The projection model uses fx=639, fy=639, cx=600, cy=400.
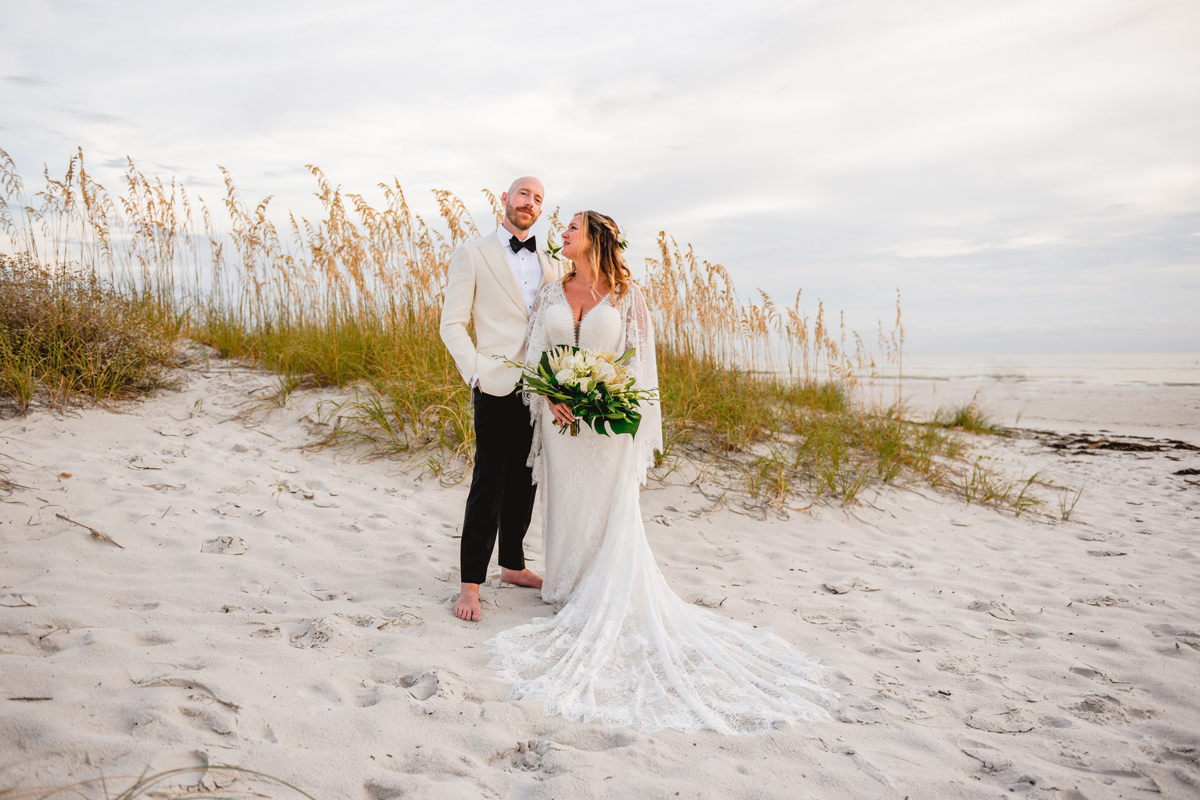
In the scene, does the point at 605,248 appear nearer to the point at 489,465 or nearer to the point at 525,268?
the point at 525,268

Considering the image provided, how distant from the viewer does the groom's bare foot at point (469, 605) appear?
118 inches

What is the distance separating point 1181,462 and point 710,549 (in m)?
6.43

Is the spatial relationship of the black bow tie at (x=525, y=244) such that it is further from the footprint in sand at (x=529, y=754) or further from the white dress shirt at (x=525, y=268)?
the footprint in sand at (x=529, y=754)

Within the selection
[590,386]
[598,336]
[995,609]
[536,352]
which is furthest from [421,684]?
[995,609]

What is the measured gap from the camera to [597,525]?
10.2ft

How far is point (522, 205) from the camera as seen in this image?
3.11 meters

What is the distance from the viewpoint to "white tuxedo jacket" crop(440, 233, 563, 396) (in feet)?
10.0

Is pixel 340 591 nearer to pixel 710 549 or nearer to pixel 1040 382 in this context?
pixel 710 549

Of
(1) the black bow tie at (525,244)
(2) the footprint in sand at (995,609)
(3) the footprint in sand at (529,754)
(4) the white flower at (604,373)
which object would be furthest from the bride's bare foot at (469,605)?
(2) the footprint in sand at (995,609)

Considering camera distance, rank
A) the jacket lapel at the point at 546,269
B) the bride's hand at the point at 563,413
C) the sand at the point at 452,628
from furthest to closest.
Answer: the jacket lapel at the point at 546,269
the bride's hand at the point at 563,413
the sand at the point at 452,628

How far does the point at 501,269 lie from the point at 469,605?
161 centimetres

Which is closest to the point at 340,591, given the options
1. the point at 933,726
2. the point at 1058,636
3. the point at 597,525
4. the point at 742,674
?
the point at 597,525

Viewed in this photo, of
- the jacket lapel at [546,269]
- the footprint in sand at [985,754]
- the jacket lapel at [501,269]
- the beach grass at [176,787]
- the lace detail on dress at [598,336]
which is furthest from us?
the jacket lapel at [546,269]

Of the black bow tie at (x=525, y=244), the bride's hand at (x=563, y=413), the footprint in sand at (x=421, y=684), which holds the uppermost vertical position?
the black bow tie at (x=525, y=244)
